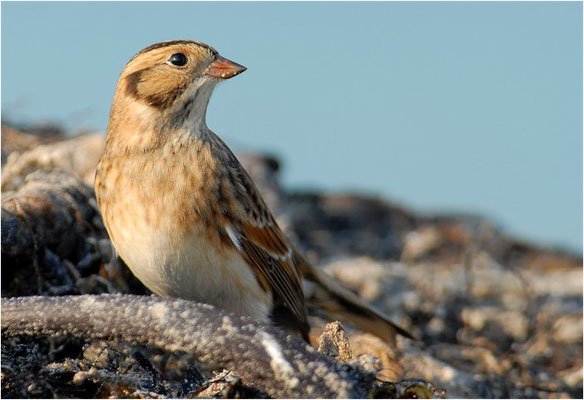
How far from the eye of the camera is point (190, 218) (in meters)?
5.42

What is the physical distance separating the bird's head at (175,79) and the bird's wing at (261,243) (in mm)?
372

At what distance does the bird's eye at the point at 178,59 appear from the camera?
578cm

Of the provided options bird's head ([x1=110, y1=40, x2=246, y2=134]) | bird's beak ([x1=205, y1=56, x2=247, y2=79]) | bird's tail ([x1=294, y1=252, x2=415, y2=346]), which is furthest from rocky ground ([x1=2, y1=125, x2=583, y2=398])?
bird's beak ([x1=205, y1=56, x2=247, y2=79])

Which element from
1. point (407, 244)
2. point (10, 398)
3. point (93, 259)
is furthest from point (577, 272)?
point (10, 398)

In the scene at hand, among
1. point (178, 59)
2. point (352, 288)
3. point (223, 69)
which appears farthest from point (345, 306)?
point (178, 59)

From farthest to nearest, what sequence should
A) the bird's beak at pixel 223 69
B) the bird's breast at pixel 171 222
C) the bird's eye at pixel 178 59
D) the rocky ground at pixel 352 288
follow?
the bird's eye at pixel 178 59 < the bird's beak at pixel 223 69 < the bird's breast at pixel 171 222 < the rocky ground at pixel 352 288

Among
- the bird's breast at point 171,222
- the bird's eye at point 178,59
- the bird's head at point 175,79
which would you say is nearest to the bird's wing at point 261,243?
the bird's breast at point 171,222

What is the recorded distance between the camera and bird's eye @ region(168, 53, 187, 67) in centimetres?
578

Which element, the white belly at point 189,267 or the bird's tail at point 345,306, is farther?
the bird's tail at point 345,306

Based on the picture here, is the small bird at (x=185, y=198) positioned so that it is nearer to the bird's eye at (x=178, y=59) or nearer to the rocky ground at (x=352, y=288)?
the bird's eye at (x=178, y=59)

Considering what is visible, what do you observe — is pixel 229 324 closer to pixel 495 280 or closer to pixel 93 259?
pixel 93 259

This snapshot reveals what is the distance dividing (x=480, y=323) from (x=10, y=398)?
4.71 meters

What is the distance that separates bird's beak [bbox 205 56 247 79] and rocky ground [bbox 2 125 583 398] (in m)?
1.18

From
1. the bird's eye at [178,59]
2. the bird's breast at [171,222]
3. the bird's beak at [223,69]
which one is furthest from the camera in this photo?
the bird's eye at [178,59]
